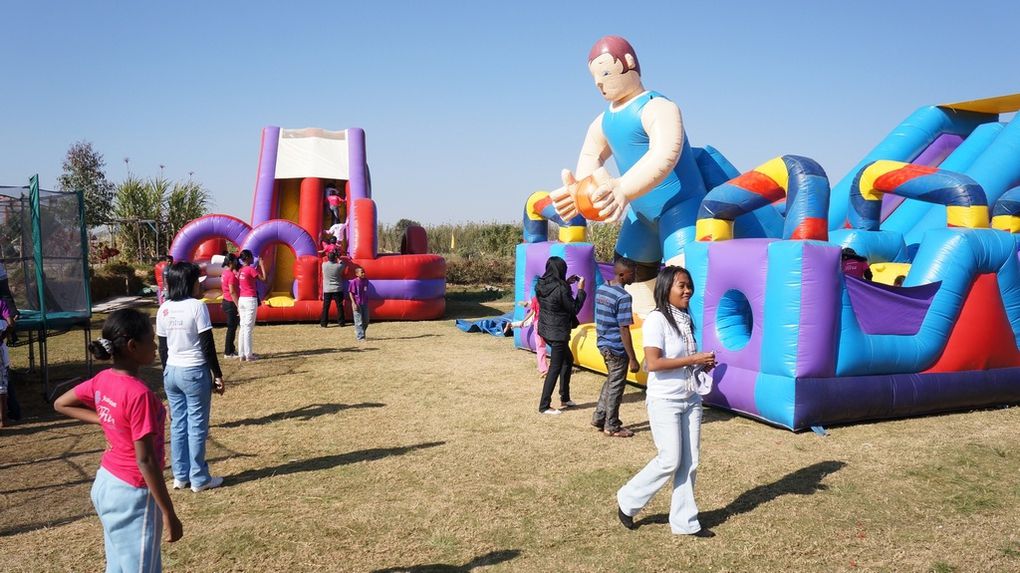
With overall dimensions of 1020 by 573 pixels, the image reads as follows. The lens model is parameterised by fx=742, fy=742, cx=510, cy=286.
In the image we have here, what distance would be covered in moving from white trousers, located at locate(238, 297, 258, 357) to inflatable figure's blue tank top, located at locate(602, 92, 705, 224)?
4.94 m

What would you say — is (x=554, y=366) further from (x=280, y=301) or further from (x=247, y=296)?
(x=280, y=301)

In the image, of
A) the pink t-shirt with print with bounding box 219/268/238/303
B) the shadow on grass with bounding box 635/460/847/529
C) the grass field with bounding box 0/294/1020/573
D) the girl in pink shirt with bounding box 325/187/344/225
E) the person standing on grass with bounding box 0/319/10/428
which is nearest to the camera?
the grass field with bounding box 0/294/1020/573

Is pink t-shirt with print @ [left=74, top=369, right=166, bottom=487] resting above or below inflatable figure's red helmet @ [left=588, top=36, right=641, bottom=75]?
below

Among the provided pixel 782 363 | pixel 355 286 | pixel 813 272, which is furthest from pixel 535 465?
pixel 355 286

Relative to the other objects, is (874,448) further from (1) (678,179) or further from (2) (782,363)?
(1) (678,179)

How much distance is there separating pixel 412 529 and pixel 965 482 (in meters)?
3.67

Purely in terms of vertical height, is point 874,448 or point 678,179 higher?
point 678,179

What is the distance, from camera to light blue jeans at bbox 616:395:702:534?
12.9 ft

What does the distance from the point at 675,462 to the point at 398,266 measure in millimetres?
11335

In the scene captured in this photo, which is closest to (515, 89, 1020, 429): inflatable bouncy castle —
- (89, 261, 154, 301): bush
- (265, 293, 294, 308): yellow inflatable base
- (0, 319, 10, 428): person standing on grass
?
(0, 319, 10, 428): person standing on grass

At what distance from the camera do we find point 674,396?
392cm

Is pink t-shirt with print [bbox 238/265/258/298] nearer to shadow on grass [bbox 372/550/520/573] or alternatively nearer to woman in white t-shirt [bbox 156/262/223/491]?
woman in white t-shirt [bbox 156/262/223/491]

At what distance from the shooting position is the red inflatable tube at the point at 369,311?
45.9 ft

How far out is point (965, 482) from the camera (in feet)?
16.3
